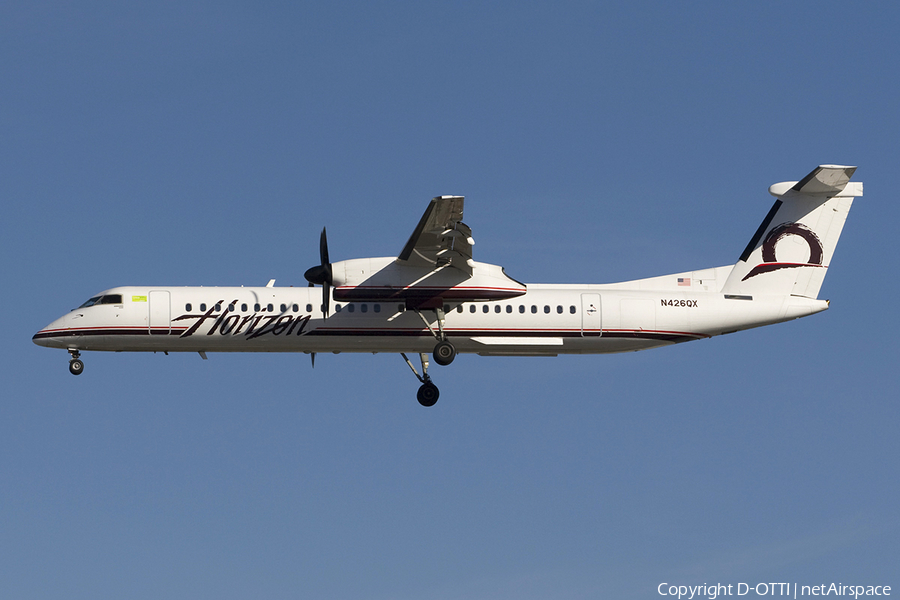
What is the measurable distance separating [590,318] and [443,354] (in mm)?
3784

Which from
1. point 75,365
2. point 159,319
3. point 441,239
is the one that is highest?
point 441,239

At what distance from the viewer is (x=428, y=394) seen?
93.0ft

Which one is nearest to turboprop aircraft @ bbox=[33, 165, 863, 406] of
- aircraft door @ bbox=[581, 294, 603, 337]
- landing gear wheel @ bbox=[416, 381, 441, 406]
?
aircraft door @ bbox=[581, 294, 603, 337]

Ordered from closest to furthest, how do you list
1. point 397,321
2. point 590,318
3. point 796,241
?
1. point 397,321
2. point 590,318
3. point 796,241

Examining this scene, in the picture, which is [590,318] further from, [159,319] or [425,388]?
[159,319]

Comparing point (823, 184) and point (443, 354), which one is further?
Result: point (823, 184)

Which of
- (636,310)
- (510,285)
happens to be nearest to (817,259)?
(636,310)

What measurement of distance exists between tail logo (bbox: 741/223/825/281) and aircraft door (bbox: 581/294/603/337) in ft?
13.2

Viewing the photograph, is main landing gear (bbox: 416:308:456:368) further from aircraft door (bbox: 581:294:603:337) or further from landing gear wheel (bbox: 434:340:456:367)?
aircraft door (bbox: 581:294:603:337)

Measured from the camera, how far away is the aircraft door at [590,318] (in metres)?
27.2

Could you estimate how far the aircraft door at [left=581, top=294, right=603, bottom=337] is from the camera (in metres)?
27.2

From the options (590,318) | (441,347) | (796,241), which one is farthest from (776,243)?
(441,347)

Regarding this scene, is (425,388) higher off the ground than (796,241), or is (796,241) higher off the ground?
(796,241)

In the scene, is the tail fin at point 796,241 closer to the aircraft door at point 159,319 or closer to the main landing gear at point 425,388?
the main landing gear at point 425,388
